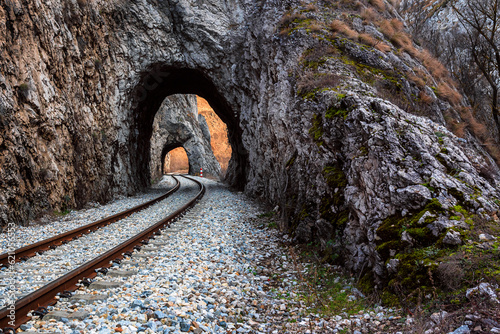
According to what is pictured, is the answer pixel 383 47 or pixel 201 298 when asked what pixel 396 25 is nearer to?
pixel 383 47

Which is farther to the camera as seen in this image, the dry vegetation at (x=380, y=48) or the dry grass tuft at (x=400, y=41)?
the dry grass tuft at (x=400, y=41)

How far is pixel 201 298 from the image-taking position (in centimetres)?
434

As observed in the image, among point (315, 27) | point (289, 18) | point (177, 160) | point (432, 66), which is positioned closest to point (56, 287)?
point (315, 27)

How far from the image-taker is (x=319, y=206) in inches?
275

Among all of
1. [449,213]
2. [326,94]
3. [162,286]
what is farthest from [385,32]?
[162,286]

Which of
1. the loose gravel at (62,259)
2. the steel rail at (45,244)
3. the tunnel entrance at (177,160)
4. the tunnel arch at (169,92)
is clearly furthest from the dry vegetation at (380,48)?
the tunnel entrance at (177,160)

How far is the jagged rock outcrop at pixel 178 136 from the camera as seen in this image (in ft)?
127

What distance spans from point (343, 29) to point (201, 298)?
11260mm

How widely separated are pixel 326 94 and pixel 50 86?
10.8m

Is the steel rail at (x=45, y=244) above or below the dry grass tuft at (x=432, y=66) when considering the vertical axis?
below

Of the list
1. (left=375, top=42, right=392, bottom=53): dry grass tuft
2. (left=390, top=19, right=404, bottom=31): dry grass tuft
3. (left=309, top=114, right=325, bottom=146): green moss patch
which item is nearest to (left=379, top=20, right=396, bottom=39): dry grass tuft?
(left=390, top=19, right=404, bottom=31): dry grass tuft

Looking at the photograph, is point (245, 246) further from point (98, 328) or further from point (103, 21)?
point (103, 21)

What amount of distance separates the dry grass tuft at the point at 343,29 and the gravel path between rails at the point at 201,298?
29.1ft

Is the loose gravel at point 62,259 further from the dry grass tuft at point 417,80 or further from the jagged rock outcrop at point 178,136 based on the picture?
the jagged rock outcrop at point 178,136
